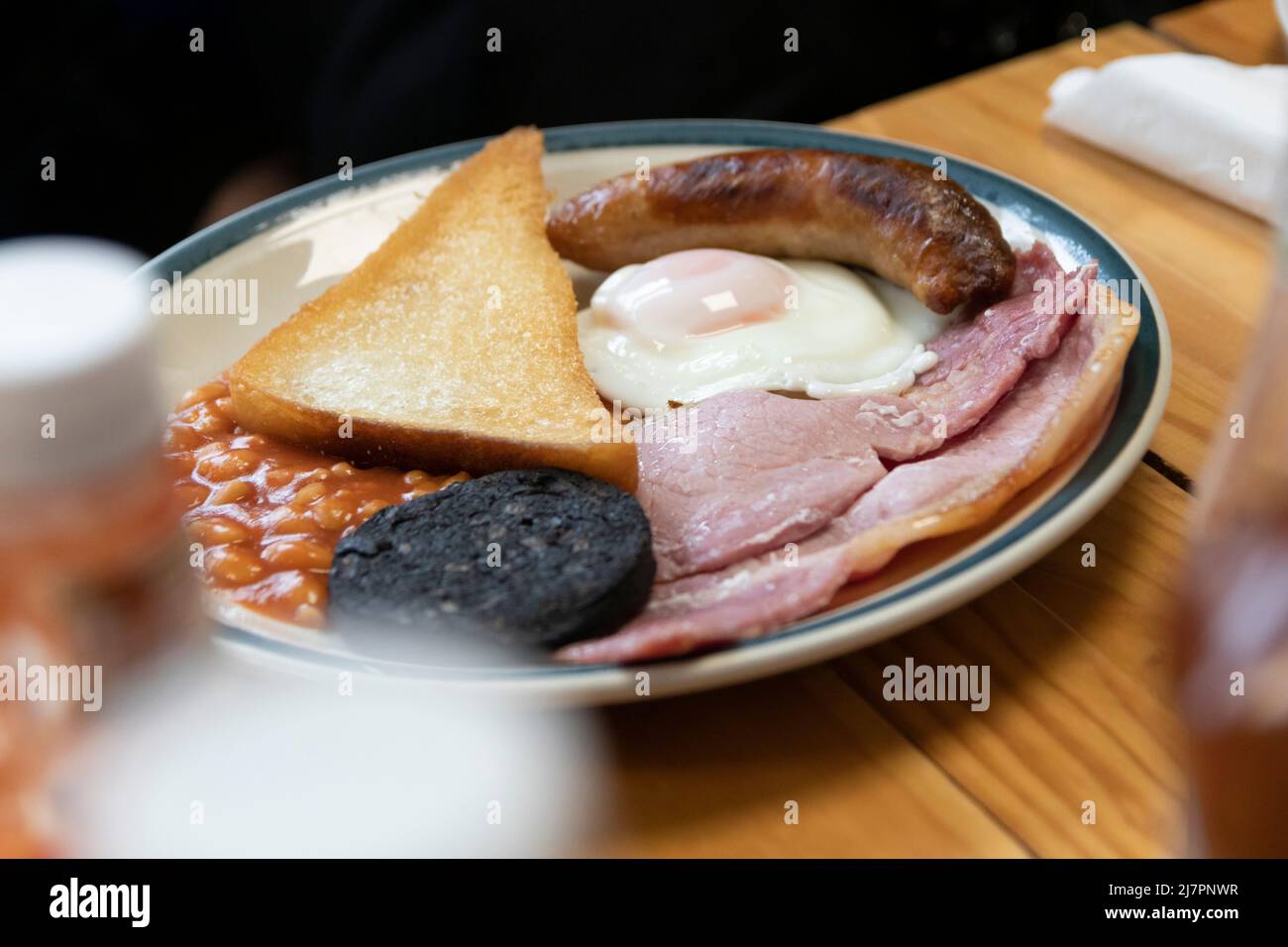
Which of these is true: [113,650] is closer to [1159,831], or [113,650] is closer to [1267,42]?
[1159,831]

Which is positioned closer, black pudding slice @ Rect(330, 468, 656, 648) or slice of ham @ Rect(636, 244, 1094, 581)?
black pudding slice @ Rect(330, 468, 656, 648)

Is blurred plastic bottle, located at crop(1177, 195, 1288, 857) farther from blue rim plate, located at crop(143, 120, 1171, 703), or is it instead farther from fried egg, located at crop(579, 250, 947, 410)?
fried egg, located at crop(579, 250, 947, 410)

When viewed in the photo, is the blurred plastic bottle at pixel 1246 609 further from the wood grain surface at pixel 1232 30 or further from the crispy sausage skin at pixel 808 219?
the wood grain surface at pixel 1232 30

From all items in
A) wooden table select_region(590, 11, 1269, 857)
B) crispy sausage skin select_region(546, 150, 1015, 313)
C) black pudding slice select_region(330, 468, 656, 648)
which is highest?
crispy sausage skin select_region(546, 150, 1015, 313)

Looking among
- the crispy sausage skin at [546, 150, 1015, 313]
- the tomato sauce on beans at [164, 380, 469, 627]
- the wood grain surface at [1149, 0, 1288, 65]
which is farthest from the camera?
the wood grain surface at [1149, 0, 1288, 65]

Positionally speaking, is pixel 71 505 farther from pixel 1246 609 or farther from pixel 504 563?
pixel 1246 609

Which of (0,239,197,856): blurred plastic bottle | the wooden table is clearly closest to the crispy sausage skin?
the wooden table

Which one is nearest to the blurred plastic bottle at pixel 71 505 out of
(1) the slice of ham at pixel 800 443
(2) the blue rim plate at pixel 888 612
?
(2) the blue rim plate at pixel 888 612

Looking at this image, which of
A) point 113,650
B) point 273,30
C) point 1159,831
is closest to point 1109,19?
point 273,30
